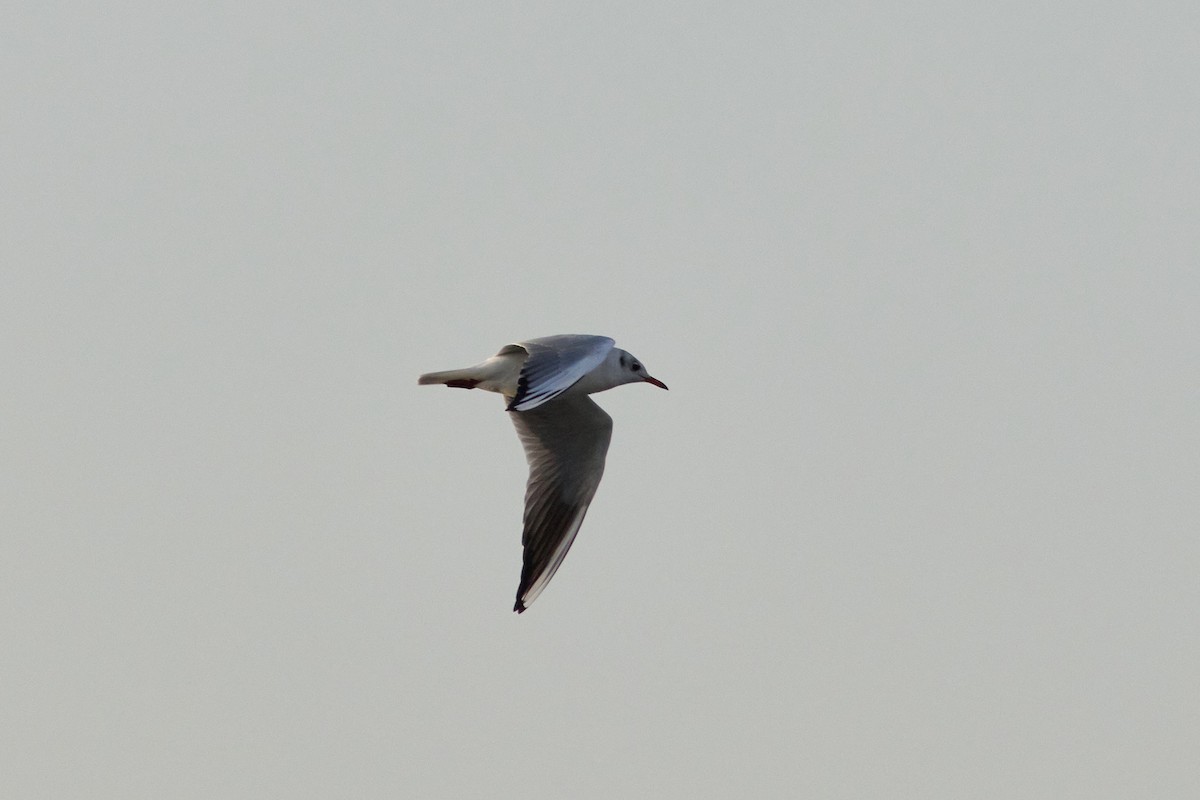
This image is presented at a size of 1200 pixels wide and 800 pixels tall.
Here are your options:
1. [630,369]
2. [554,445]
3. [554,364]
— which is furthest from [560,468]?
[554,364]

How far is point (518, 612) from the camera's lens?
10.1 metres

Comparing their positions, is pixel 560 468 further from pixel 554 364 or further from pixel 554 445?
pixel 554 364

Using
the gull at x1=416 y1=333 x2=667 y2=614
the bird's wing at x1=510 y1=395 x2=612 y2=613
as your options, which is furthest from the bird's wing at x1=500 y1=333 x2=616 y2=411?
the bird's wing at x1=510 y1=395 x2=612 y2=613

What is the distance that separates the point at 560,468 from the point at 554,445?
15 centimetres

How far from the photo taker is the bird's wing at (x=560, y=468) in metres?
10.6

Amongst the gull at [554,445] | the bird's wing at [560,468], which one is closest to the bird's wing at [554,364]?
the gull at [554,445]

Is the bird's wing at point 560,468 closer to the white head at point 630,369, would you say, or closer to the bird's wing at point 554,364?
the white head at point 630,369

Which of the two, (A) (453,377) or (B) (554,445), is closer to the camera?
(A) (453,377)

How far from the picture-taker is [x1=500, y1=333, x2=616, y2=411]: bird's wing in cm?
838

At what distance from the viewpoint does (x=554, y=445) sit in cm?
1085

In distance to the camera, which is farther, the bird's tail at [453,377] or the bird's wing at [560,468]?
the bird's wing at [560,468]

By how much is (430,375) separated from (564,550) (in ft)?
4.45

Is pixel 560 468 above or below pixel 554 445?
below

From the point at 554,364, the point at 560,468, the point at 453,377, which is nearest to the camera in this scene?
the point at 554,364
